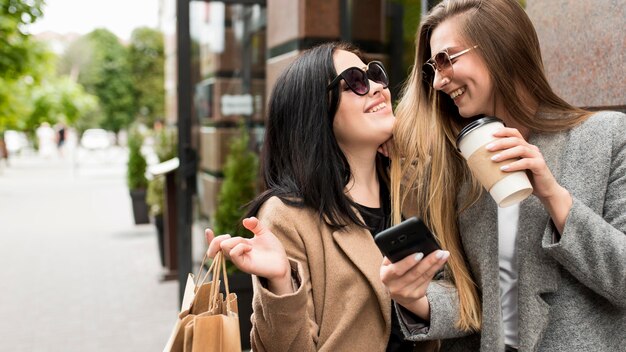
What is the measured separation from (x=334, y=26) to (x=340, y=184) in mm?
3221

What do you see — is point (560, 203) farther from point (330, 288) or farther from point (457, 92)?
point (330, 288)

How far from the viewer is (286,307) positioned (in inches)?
78.3

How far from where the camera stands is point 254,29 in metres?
6.75

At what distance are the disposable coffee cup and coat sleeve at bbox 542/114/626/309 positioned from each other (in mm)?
162

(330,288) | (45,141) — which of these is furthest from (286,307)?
(45,141)

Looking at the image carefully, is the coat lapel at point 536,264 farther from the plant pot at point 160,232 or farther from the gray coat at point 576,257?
the plant pot at point 160,232

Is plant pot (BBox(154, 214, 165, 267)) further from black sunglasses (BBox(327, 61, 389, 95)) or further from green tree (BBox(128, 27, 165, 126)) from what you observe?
green tree (BBox(128, 27, 165, 126))

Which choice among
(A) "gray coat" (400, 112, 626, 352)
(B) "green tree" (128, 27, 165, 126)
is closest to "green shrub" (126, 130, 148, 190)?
(A) "gray coat" (400, 112, 626, 352)

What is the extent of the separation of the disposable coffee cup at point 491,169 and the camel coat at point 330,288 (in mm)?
580

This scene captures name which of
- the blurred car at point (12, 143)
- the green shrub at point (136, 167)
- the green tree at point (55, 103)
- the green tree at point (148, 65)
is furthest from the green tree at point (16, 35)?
the green tree at point (148, 65)

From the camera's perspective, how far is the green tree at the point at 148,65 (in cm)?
7231

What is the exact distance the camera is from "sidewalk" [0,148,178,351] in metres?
6.43

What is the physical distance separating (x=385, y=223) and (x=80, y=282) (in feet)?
23.2

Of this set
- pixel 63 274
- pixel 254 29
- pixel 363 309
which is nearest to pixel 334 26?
pixel 254 29
